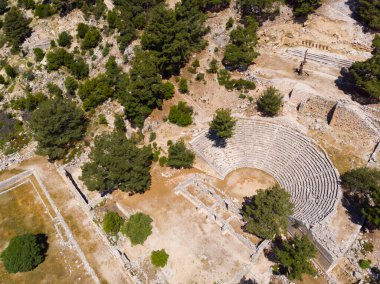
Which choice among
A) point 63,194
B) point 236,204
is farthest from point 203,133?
point 63,194

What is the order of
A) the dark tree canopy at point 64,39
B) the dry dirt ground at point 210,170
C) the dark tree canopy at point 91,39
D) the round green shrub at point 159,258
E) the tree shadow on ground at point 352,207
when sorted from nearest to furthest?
the round green shrub at point 159,258
the tree shadow on ground at point 352,207
the dry dirt ground at point 210,170
the dark tree canopy at point 91,39
the dark tree canopy at point 64,39

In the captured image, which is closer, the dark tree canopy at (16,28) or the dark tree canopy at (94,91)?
the dark tree canopy at (94,91)

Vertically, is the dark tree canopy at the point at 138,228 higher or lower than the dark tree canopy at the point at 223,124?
lower

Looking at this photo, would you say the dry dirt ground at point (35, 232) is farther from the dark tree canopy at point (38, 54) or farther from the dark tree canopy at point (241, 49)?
the dark tree canopy at point (241, 49)

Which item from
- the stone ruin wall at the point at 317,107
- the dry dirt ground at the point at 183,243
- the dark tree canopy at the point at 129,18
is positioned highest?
the dark tree canopy at the point at 129,18

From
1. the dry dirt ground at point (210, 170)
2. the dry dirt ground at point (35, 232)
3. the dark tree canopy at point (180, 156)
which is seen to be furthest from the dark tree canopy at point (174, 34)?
the dry dirt ground at point (35, 232)

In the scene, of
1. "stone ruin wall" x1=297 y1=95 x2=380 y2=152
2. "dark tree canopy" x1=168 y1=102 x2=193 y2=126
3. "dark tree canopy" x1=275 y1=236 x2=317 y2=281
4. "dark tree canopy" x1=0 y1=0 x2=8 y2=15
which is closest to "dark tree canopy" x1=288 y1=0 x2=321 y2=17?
"stone ruin wall" x1=297 y1=95 x2=380 y2=152

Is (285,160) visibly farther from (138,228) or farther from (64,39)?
(64,39)
